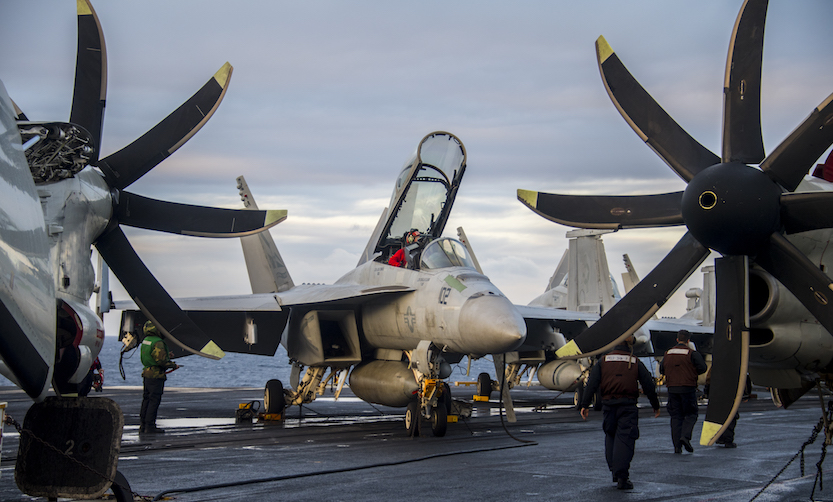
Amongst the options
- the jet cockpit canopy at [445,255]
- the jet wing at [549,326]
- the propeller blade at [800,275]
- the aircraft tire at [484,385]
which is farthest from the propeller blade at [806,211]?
the aircraft tire at [484,385]

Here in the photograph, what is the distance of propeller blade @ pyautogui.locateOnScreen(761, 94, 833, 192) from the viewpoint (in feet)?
21.5

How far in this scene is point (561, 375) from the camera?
1970cm

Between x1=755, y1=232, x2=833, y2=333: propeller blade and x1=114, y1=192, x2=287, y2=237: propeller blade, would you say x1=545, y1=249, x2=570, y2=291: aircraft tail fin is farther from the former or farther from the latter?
x1=755, y1=232, x2=833, y2=333: propeller blade

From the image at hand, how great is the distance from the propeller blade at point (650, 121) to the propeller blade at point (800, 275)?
119 centimetres

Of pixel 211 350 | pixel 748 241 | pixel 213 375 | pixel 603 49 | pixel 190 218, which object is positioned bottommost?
pixel 213 375

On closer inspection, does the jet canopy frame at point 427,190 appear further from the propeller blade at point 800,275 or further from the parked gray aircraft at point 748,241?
the propeller blade at point 800,275

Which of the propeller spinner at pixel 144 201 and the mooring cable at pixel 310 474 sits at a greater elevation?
the propeller spinner at pixel 144 201

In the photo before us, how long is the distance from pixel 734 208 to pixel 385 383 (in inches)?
330

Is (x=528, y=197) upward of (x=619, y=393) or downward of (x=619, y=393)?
upward

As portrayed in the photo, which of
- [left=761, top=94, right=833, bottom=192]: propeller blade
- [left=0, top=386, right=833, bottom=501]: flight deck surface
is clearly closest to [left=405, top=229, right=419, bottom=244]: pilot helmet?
[left=0, top=386, right=833, bottom=501]: flight deck surface

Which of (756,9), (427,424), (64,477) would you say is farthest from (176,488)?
(427,424)

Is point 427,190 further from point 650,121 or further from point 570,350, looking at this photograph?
point 570,350

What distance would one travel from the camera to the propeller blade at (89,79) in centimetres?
838

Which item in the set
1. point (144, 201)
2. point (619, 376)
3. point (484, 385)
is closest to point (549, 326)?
point (484, 385)
